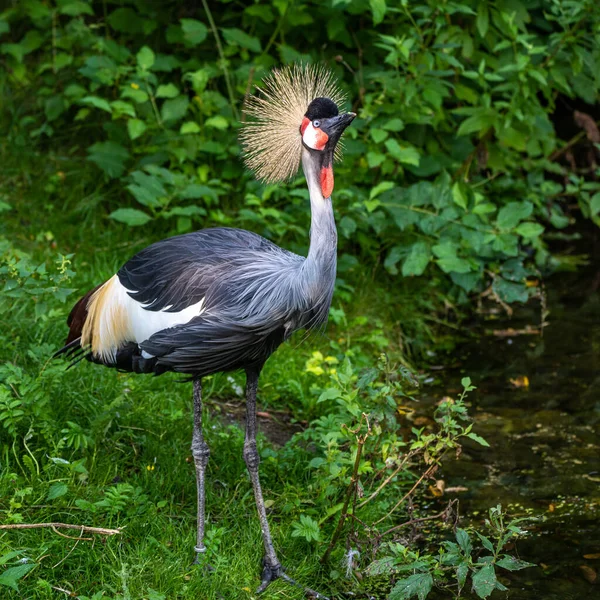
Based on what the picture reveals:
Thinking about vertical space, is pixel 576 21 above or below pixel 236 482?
above

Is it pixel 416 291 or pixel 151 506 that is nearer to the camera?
pixel 151 506

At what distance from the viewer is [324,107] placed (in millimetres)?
3145

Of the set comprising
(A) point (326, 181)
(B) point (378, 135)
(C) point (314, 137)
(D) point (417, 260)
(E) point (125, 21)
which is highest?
(C) point (314, 137)

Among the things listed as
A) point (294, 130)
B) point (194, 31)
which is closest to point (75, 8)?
point (194, 31)

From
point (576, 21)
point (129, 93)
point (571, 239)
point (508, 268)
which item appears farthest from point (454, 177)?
point (129, 93)

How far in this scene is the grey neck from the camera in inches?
122

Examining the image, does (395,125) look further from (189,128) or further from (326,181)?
(326,181)

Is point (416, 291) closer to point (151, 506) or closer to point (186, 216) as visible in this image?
point (186, 216)

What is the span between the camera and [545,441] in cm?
456

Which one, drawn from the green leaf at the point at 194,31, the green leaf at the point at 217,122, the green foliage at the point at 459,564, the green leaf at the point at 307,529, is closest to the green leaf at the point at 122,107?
the green leaf at the point at 217,122

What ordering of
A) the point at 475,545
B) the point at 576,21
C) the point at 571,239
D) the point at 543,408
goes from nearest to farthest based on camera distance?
1. the point at 475,545
2. the point at 543,408
3. the point at 576,21
4. the point at 571,239

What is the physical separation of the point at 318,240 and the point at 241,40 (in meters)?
2.66

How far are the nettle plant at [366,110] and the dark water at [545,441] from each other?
327 millimetres

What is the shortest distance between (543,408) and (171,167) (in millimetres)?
2473
